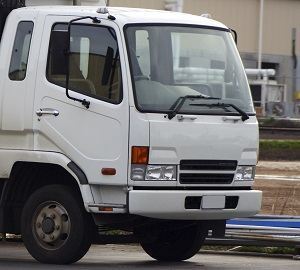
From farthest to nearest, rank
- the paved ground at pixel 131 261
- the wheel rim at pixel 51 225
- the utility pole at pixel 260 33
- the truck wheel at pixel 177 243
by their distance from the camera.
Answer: the utility pole at pixel 260 33 < the truck wheel at pixel 177 243 < the paved ground at pixel 131 261 < the wheel rim at pixel 51 225

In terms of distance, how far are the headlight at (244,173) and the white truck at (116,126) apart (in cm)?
2

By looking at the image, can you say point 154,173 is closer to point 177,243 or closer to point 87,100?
point 87,100

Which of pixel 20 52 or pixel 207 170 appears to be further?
pixel 20 52

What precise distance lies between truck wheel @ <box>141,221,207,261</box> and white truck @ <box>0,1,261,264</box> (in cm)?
56

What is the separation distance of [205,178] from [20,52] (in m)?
2.41

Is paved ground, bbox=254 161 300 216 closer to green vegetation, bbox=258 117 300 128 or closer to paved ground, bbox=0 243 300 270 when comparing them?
paved ground, bbox=0 243 300 270

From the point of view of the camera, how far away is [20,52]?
12.6 m

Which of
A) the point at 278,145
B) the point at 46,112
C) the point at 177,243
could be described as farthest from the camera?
the point at 278,145

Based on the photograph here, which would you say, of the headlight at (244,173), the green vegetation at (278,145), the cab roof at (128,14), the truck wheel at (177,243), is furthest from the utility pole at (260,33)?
the headlight at (244,173)

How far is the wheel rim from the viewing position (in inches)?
480

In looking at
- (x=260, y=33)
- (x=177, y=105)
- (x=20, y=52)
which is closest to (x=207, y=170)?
(x=177, y=105)

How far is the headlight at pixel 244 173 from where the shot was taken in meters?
12.4

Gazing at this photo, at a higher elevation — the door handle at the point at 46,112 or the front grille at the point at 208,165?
the door handle at the point at 46,112

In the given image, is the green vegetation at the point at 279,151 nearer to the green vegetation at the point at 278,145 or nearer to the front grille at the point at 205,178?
the green vegetation at the point at 278,145
